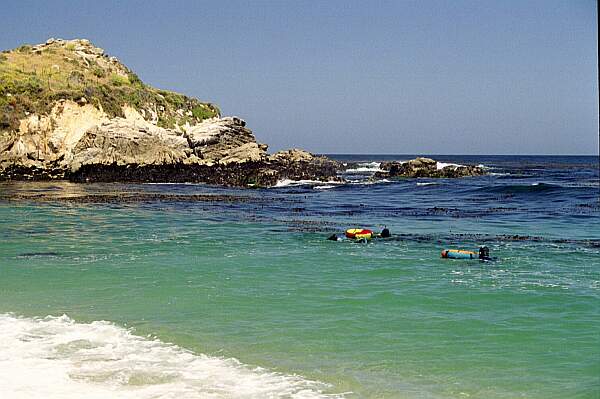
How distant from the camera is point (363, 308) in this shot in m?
11.3

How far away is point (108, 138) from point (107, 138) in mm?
74

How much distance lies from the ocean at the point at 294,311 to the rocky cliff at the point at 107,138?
2614 centimetres

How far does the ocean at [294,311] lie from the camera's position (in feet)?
25.9

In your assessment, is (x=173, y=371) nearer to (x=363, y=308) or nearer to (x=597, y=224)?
(x=363, y=308)

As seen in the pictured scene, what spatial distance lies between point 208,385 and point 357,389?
1.69m

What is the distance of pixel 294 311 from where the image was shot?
36.3 ft

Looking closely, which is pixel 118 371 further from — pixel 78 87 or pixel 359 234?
pixel 78 87

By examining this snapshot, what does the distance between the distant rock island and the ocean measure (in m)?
25.6

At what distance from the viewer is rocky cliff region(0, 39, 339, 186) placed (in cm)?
4872

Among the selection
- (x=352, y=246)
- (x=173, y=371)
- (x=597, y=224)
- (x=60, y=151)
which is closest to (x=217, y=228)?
(x=352, y=246)

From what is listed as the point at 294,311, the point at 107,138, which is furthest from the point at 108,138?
the point at 294,311

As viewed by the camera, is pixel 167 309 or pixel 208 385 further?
pixel 167 309

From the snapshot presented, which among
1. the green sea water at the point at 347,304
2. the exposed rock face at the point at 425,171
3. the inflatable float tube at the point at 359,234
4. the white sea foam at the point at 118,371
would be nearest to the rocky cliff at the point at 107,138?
the exposed rock face at the point at 425,171

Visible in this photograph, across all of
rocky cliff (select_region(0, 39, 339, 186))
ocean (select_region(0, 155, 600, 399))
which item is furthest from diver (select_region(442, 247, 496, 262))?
rocky cliff (select_region(0, 39, 339, 186))
